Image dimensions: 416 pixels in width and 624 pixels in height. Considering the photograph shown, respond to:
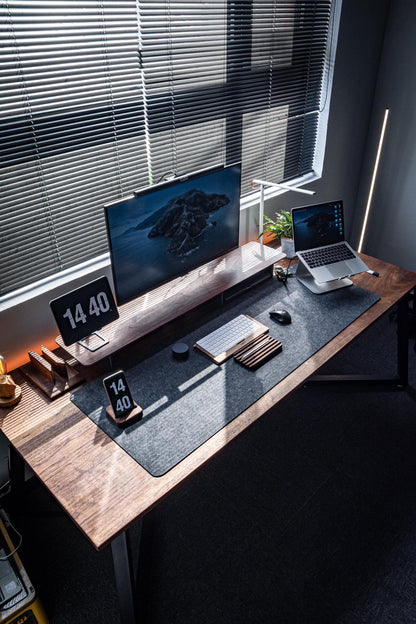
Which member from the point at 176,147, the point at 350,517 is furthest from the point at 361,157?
the point at 350,517

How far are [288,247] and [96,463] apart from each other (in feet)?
4.47

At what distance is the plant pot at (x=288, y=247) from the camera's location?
2238 millimetres

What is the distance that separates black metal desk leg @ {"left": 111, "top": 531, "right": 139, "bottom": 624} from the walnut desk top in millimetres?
95

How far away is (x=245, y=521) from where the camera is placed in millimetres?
1906

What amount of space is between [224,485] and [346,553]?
552 mm

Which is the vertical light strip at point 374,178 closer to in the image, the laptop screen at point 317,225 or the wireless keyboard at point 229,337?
the laptop screen at point 317,225

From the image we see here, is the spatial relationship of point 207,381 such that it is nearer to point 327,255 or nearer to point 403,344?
point 327,255

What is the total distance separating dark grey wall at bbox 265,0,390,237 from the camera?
2.54m

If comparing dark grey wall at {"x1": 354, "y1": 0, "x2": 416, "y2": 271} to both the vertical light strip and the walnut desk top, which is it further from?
the walnut desk top

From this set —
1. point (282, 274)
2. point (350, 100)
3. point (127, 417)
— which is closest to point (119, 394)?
point (127, 417)


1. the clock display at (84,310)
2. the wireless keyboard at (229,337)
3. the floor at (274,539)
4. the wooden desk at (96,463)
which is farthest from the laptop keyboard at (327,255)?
the clock display at (84,310)

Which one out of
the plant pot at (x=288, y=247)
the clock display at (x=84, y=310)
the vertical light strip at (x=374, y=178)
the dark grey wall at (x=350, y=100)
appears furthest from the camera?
the vertical light strip at (x=374, y=178)

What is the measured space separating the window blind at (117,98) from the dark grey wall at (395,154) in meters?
0.49

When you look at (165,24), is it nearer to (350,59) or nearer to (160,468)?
(350,59)
